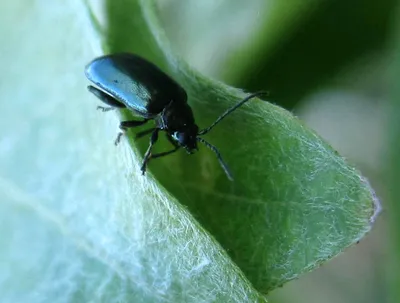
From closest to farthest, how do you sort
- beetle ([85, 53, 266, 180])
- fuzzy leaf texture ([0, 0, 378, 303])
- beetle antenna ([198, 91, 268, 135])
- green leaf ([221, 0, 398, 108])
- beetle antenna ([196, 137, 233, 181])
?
fuzzy leaf texture ([0, 0, 378, 303])
beetle antenna ([198, 91, 268, 135])
beetle antenna ([196, 137, 233, 181])
beetle ([85, 53, 266, 180])
green leaf ([221, 0, 398, 108])

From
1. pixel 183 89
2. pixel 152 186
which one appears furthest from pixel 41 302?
pixel 183 89

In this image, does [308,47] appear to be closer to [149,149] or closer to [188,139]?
[188,139]

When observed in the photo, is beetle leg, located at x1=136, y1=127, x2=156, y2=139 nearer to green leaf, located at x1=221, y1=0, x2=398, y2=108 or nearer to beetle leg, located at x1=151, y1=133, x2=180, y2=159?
beetle leg, located at x1=151, y1=133, x2=180, y2=159

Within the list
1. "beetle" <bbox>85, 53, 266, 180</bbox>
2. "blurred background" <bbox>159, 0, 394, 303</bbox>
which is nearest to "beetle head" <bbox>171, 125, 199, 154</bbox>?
"beetle" <bbox>85, 53, 266, 180</bbox>

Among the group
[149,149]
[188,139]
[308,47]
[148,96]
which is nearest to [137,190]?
[149,149]

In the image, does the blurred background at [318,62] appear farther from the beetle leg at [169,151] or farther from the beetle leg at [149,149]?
the beetle leg at [149,149]

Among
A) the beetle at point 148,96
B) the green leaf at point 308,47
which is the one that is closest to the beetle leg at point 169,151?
the beetle at point 148,96
